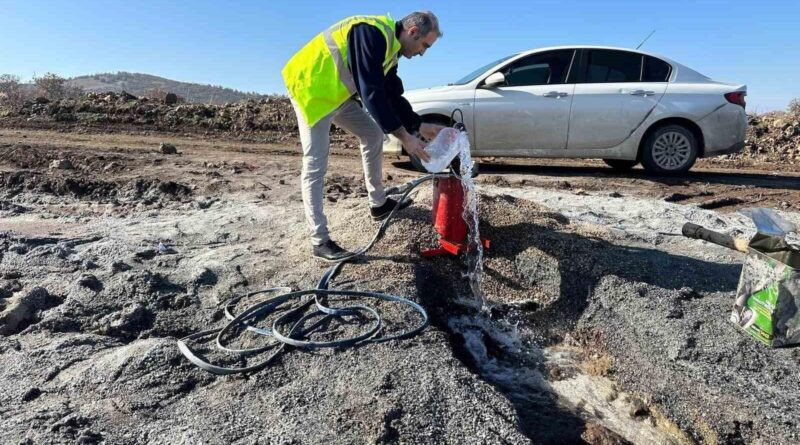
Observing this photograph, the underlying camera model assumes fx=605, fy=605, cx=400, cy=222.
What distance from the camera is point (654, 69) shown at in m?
7.71

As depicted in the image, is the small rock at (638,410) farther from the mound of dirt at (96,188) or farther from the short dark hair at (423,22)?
the mound of dirt at (96,188)

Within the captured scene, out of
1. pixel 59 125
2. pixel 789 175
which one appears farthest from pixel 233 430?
pixel 59 125

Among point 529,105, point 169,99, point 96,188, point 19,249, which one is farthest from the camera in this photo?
point 169,99

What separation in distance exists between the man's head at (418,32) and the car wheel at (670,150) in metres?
4.83

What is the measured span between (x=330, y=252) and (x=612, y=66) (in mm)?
5285

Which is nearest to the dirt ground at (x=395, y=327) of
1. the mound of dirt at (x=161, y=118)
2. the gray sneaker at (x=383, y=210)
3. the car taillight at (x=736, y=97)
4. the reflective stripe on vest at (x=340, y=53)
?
the gray sneaker at (x=383, y=210)

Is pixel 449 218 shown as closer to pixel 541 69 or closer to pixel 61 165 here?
pixel 541 69

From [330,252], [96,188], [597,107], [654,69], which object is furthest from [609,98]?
[96,188]

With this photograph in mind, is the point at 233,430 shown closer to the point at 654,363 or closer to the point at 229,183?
the point at 654,363

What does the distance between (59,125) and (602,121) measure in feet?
32.3

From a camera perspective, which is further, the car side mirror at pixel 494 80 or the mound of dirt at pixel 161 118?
the mound of dirt at pixel 161 118

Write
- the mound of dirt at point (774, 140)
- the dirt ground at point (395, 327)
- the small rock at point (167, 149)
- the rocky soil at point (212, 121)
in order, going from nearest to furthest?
1. the dirt ground at point (395, 327)
2. the small rock at point (167, 149)
3. the mound of dirt at point (774, 140)
4. the rocky soil at point (212, 121)

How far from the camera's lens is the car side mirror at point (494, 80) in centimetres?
752

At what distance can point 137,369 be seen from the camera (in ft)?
9.46
